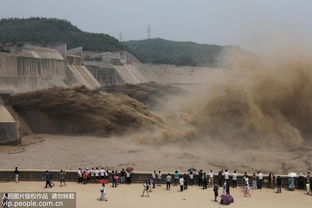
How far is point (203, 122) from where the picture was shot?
2719 cm

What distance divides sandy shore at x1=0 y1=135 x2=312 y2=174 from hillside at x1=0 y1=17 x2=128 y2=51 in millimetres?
97141

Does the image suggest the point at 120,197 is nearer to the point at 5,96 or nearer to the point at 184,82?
the point at 5,96

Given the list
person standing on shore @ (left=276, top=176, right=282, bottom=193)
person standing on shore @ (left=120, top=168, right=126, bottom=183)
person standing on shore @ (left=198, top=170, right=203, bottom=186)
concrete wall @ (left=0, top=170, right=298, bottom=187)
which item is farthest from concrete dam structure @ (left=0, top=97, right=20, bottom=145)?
person standing on shore @ (left=276, top=176, right=282, bottom=193)

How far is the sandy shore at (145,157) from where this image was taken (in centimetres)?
1889

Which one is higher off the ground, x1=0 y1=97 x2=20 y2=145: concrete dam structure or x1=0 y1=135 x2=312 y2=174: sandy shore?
x1=0 y1=97 x2=20 y2=145: concrete dam structure

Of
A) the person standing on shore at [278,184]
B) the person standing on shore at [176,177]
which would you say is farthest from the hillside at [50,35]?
the person standing on shore at [278,184]

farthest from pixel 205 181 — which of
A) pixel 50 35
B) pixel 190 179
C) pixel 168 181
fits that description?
pixel 50 35

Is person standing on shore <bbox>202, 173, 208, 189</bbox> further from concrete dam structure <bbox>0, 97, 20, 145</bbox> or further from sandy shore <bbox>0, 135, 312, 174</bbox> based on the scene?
concrete dam structure <bbox>0, 97, 20, 145</bbox>

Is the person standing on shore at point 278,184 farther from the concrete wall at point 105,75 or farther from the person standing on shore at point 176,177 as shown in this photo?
the concrete wall at point 105,75

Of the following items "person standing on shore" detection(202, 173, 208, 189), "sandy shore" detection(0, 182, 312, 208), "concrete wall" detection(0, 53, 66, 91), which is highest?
"concrete wall" detection(0, 53, 66, 91)

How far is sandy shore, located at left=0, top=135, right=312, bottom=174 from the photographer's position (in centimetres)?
1889

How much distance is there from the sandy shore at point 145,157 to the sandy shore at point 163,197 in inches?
162

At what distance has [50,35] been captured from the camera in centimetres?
13125

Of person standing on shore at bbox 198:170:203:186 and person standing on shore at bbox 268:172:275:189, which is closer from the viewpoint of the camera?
person standing on shore at bbox 268:172:275:189
